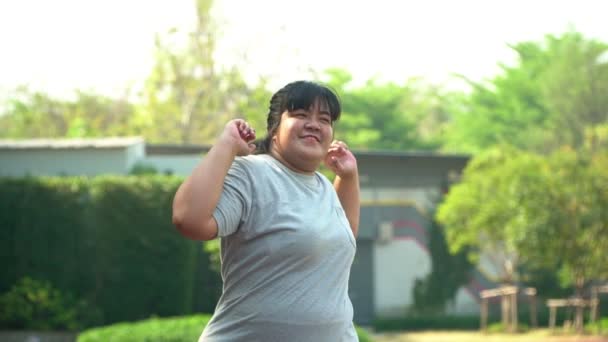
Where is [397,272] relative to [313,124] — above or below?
below

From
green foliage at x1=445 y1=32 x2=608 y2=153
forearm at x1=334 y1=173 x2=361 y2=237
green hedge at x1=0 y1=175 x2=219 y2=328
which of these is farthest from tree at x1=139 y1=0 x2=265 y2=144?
forearm at x1=334 y1=173 x2=361 y2=237

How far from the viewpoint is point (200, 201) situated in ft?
8.50

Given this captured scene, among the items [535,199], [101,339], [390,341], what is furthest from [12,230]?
[535,199]

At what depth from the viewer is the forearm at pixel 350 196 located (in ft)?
10.7

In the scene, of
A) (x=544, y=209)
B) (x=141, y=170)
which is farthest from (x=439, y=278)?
(x=141, y=170)

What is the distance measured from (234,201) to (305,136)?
1.03 ft

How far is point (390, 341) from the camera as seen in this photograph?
2184 cm

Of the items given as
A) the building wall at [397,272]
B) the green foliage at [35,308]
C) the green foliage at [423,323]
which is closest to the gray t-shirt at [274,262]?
the green foliage at [35,308]

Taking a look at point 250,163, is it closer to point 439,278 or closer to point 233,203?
point 233,203

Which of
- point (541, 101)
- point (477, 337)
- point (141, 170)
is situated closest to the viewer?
point (141, 170)

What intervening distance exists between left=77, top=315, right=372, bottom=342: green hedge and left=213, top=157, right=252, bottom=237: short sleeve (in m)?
6.94

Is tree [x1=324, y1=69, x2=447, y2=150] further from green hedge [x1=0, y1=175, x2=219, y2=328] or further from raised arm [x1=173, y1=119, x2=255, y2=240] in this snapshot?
raised arm [x1=173, y1=119, x2=255, y2=240]

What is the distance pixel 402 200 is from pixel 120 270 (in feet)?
37.5

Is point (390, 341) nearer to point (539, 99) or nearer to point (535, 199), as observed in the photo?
point (535, 199)
